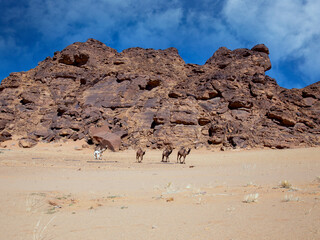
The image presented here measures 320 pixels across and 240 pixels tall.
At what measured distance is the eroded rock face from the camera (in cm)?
3344

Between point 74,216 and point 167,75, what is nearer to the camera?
point 74,216

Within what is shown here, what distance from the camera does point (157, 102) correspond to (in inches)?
1583

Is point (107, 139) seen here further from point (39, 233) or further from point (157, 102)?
point (39, 233)

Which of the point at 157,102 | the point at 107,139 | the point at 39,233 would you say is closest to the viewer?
the point at 39,233

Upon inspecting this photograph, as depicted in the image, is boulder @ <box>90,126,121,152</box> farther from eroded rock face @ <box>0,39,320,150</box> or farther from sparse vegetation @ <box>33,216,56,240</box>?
sparse vegetation @ <box>33,216,56,240</box>

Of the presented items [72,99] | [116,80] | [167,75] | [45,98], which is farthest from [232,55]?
[45,98]

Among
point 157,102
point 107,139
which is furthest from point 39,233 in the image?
point 157,102

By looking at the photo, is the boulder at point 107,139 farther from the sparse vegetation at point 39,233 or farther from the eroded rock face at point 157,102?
the sparse vegetation at point 39,233

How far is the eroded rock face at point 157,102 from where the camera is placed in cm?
3344

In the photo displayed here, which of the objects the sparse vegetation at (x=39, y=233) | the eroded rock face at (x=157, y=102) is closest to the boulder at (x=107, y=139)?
the eroded rock face at (x=157, y=102)

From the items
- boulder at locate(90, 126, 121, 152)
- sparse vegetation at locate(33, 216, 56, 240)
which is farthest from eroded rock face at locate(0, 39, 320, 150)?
sparse vegetation at locate(33, 216, 56, 240)

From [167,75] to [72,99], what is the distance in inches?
669

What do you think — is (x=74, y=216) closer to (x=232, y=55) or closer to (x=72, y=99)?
(x=72, y=99)

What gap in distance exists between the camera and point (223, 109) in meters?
36.2
